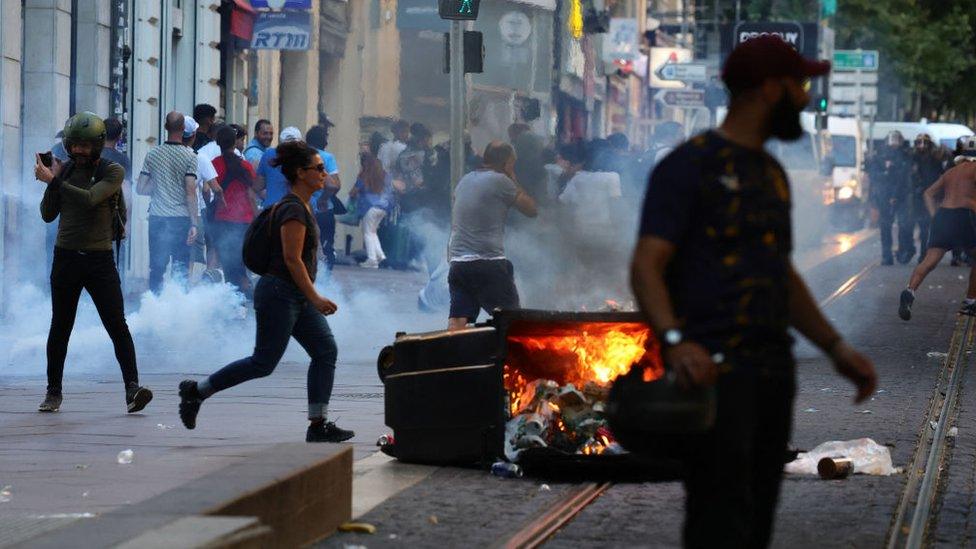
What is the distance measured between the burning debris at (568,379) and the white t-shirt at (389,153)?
1842 centimetres

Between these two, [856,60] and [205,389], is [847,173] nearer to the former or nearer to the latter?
[856,60]

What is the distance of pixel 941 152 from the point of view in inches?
1265

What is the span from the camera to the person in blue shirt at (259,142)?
67.1 ft

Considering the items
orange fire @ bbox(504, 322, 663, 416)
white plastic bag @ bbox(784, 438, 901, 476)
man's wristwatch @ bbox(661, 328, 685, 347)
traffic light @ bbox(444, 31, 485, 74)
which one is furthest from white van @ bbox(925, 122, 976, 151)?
man's wristwatch @ bbox(661, 328, 685, 347)

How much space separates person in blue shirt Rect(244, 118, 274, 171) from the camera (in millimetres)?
20453

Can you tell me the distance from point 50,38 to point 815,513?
543 inches

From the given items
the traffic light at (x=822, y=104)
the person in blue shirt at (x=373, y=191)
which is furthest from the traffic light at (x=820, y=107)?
the person in blue shirt at (x=373, y=191)

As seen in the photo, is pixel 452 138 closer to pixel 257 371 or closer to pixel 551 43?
pixel 257 371

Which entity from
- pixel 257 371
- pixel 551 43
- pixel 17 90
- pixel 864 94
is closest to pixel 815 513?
pixel 257 371

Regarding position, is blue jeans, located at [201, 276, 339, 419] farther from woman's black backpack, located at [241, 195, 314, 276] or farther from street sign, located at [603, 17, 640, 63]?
street sign, located at [603, 17, 640, 63]

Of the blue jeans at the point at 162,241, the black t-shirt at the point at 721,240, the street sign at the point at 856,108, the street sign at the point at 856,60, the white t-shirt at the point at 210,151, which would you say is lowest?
the blue jeans at the point at 162,241

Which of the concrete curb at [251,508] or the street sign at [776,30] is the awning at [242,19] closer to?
the street sign at [776,30]

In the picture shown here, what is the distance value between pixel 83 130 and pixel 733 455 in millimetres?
7018

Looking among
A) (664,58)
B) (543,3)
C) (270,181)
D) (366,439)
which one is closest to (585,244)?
(270,181)
